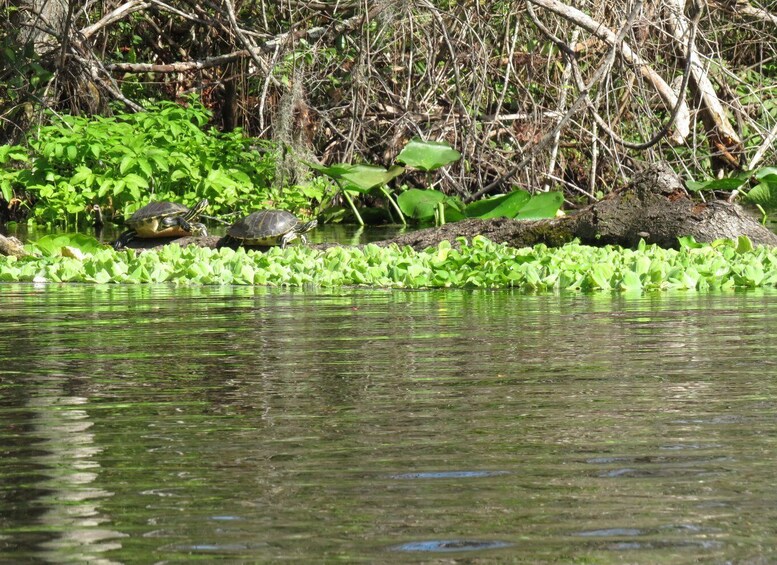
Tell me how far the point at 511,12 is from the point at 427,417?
11138 millimetres

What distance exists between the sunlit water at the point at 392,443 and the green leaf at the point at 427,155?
26.5ft

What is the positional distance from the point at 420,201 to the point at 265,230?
2290 mm

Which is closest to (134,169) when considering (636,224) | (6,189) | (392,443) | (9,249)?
(6,189)

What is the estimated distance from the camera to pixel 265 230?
36.4 ft

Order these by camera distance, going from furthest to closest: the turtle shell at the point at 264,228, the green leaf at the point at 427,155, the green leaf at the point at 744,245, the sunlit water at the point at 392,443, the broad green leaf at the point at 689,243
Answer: the green leaf at the point at 427,155
the turtle shell at the point at 264,228
the broad green leaf at the point at 689,243
the green leaf at the point at 744,245
the sunlit water at the point at 392,443

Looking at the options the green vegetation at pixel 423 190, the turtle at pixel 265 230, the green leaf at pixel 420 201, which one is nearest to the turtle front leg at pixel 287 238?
the turtle at pixel 265 230

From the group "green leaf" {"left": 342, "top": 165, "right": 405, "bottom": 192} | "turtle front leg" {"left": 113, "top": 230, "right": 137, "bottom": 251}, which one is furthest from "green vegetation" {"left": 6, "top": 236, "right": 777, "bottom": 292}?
"green leaf" {"left": 342, "top": 165, "right": 405, "bottom": 192}

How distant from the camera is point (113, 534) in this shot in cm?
196

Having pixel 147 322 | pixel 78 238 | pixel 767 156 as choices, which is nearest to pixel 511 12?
pixel 767 156

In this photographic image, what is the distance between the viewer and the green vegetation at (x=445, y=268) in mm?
6645

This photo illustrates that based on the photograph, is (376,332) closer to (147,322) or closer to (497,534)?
(147,322)

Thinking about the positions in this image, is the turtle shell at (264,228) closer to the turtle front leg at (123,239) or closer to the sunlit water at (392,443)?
the turtle front leg at (123,239)

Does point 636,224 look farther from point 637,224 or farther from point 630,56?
point 630,56

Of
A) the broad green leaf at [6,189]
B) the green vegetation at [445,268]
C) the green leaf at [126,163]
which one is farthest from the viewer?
the broad green leaf at [6,189]
